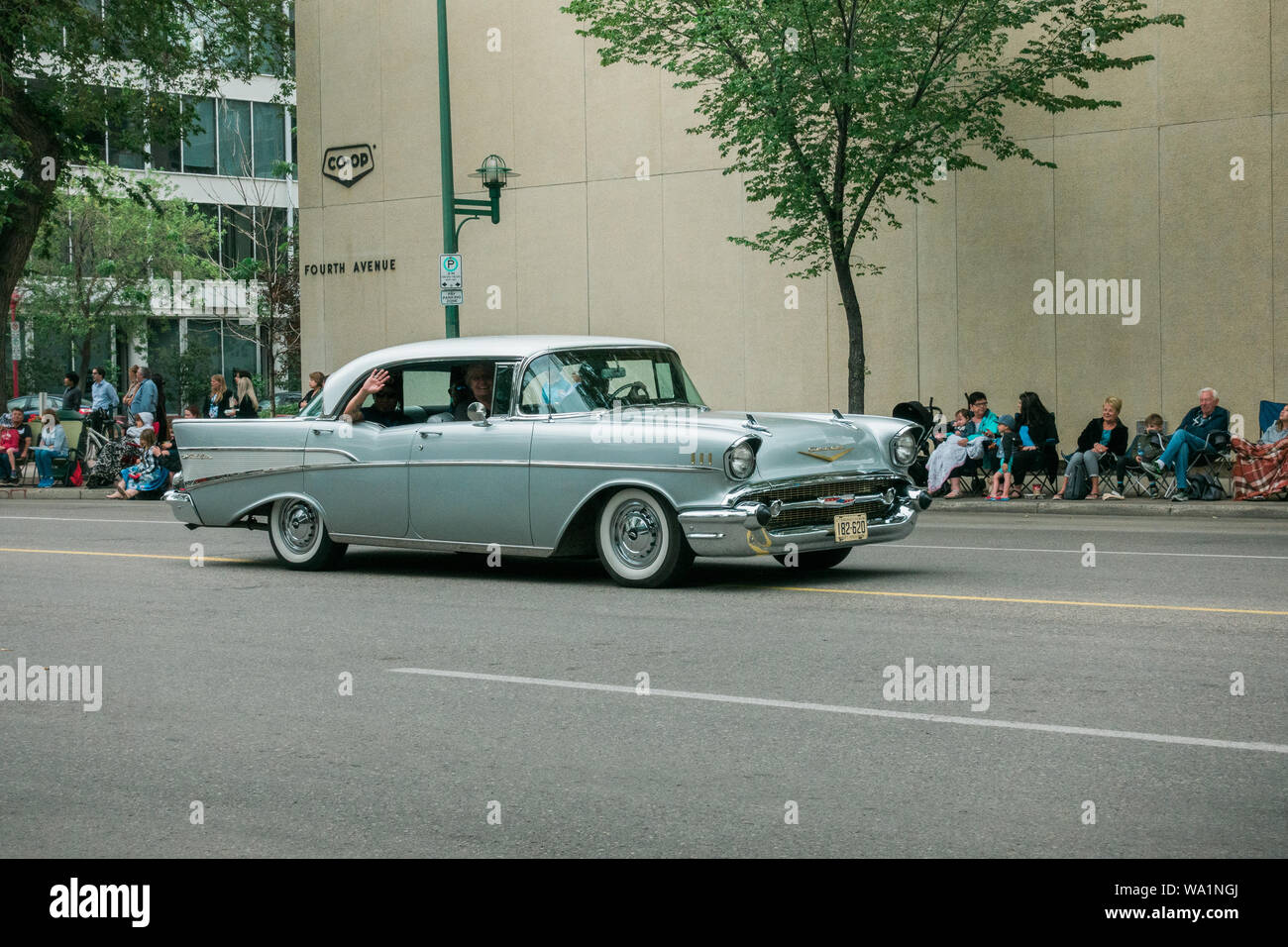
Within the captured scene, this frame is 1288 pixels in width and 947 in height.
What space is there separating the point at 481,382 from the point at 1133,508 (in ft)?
31.2

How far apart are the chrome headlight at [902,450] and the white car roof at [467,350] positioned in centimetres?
196

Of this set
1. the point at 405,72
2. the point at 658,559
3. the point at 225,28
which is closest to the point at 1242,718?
the point at 658,559

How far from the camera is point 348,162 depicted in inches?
1207

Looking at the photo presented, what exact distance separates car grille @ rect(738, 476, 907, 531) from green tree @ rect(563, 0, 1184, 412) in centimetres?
903

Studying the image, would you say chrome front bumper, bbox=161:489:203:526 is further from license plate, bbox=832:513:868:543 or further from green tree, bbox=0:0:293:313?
green tree, bbox=0:0:293:313

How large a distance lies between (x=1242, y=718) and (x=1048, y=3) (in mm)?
14968

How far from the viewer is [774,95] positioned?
1916cm

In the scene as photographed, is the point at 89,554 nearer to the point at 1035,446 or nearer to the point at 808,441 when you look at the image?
the point at 808,441

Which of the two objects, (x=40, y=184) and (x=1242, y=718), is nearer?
(x=1242, y=718)

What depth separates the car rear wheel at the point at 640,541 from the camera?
1062 centimetres

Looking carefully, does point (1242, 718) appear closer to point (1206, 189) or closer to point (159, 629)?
point (159, 629)

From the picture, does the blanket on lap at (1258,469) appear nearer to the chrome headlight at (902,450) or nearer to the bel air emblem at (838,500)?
the chrome headlight at (902,450)

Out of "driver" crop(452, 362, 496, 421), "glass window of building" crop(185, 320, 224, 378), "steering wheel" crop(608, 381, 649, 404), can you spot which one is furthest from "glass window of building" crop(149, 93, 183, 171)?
"glass window of building" crop(185, 320, 224, 378)


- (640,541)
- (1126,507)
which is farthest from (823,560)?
(1126,507)
